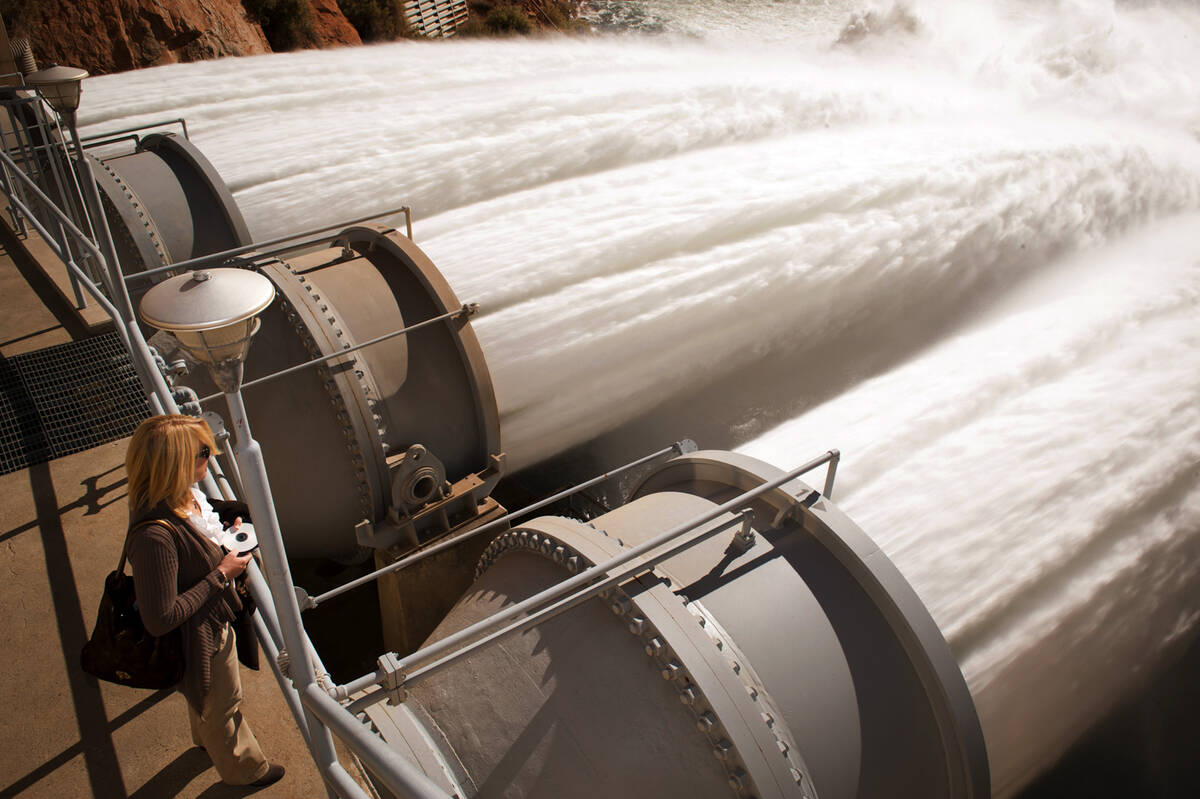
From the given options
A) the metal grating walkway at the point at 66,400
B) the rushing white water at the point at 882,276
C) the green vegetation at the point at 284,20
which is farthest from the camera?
the green vegetation at the point at 284,20

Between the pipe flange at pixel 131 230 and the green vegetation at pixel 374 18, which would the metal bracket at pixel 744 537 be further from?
the green vegetation at pixel 374 18

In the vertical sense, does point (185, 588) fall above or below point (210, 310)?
below

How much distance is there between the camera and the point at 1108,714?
644 cm

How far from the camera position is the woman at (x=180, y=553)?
2.52 meters

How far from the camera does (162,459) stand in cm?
252

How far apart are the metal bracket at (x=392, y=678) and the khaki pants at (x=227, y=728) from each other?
1.02m

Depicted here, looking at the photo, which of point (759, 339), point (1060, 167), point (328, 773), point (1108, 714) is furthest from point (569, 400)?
point (1060, 167)

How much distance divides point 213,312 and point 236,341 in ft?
0.34

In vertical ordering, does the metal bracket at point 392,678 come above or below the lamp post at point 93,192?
below

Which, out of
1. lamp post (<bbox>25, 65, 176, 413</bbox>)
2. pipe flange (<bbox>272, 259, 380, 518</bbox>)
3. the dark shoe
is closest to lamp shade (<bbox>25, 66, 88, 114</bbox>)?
lamp post (<bbox>25, 65, 176, 413</bbox>)

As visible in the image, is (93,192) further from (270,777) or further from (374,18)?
(374,18)

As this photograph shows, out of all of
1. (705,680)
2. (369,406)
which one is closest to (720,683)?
(705,680)

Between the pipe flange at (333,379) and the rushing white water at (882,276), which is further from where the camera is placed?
the rushing white water at (882,276)

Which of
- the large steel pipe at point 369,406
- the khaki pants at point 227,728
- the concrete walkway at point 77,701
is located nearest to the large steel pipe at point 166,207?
the large steel pipe at point 369,406
